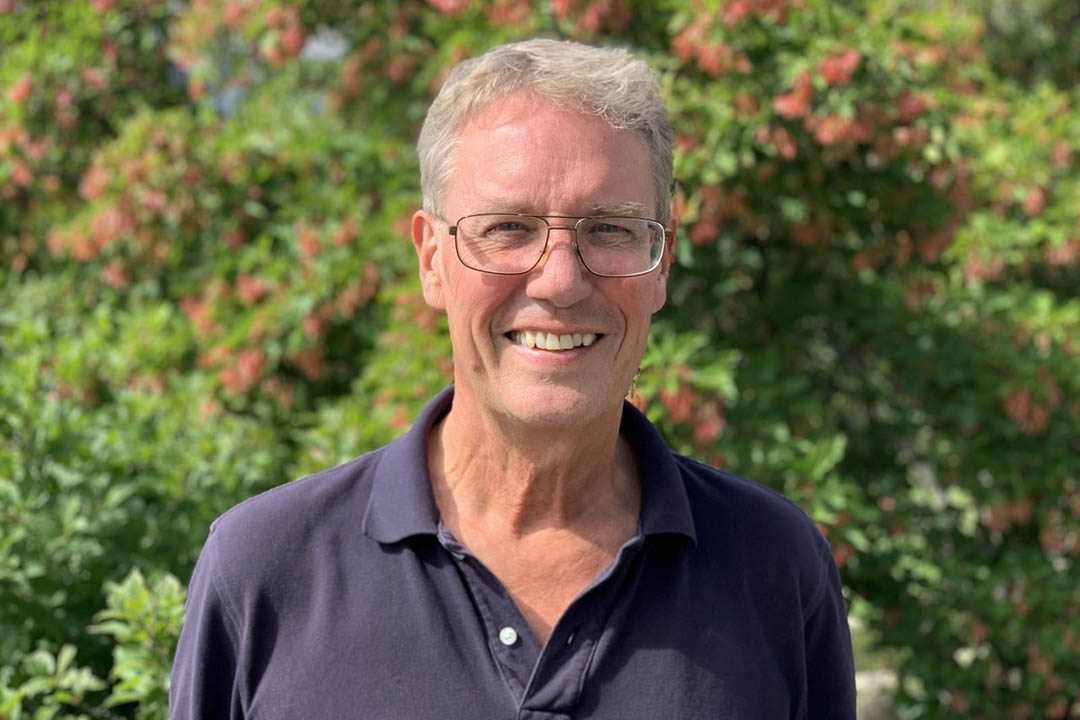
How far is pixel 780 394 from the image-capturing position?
13.2ft

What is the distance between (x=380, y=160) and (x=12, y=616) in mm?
2756

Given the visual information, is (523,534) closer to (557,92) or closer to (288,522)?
(288,522)

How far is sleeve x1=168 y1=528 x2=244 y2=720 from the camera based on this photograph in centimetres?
160

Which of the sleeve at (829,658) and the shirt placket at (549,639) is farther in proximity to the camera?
the sleeve at (829,658)

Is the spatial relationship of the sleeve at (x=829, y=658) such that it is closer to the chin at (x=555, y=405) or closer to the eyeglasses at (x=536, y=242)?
the chin at (x=555, y=405)

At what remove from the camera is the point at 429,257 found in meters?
1.73

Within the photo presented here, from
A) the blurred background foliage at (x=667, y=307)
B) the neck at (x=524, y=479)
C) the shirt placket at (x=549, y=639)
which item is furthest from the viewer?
the blurred background foliage at (x=667, y=307)

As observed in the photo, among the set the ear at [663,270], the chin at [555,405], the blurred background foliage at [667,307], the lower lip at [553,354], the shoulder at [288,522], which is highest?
the ear at [663,270]

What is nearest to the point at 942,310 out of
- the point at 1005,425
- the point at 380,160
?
the point at 1005,425

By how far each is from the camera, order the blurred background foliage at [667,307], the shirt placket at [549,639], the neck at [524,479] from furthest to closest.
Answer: the blurred background foliage at [667,307] < the neck at [524,479] < the shirt placket at [549,639]

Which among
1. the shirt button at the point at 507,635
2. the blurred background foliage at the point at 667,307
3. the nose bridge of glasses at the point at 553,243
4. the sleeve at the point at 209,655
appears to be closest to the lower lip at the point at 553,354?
the nose bridge of glasses at the point at 553,243

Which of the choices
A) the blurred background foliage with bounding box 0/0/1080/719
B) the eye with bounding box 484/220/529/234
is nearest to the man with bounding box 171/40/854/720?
the eye with bounding box 484/220/529/234

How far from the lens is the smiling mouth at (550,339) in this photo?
5.15 feet

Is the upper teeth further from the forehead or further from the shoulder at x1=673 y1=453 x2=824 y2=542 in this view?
the shoulder at x1=673 y1=453 x2=824 y2=542
